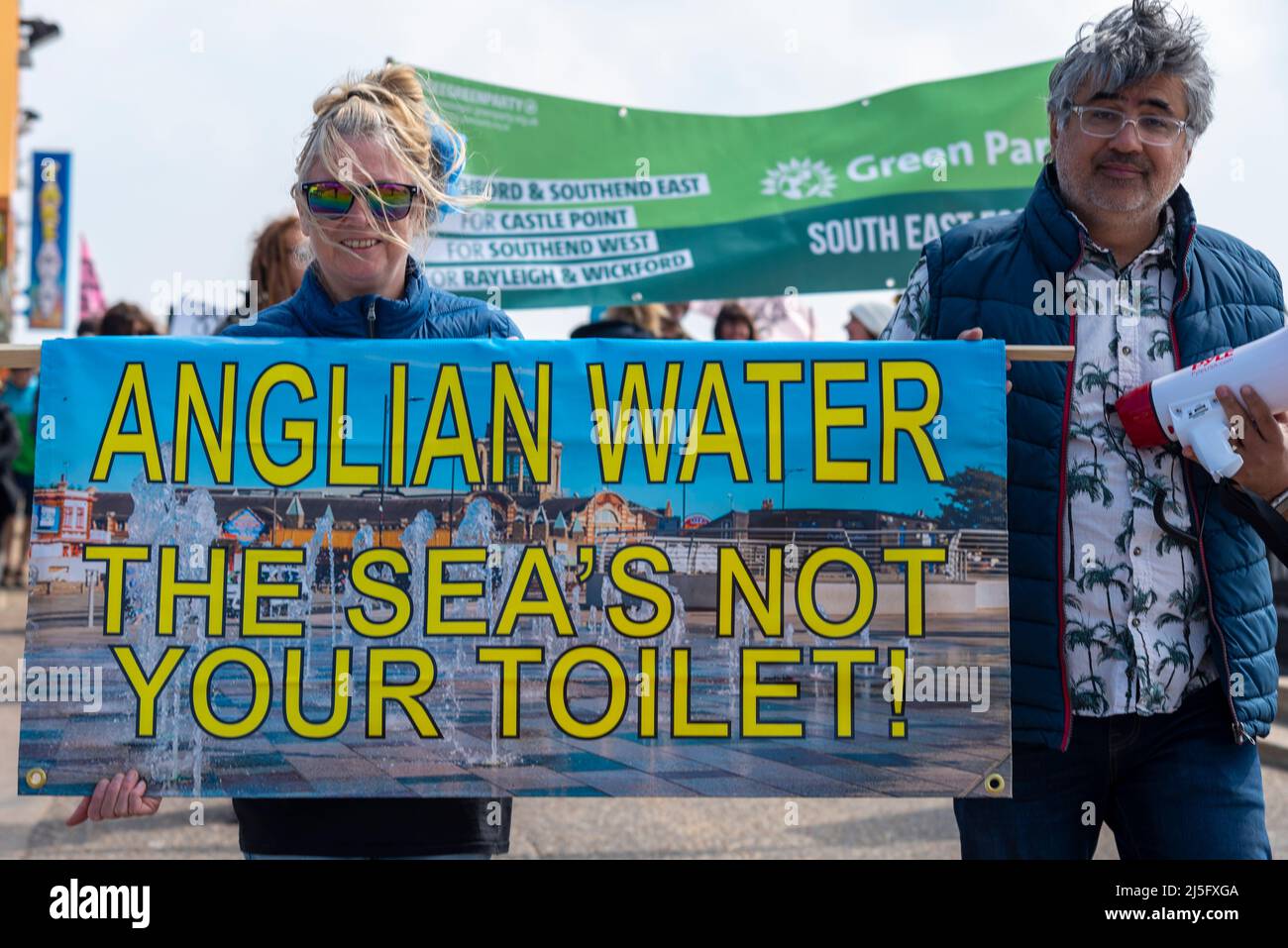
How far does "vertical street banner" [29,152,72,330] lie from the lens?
3019 centimetres

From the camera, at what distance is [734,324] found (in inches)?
314

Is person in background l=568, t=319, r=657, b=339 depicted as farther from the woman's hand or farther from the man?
the woman's hand

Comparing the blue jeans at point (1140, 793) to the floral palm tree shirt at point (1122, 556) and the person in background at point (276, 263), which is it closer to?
the floral palm tree shirt at point (1122, 556)

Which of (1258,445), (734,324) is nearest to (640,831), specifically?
(734,324)

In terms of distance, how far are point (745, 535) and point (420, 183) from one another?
89 centimetres

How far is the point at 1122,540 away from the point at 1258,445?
0.98ft

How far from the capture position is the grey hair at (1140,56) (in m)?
2.95

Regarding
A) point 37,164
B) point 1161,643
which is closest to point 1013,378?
point 1161,643

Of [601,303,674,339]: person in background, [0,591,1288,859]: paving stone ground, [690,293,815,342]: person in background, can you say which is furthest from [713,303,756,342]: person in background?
[0,591,1288,859]: paving stone ground

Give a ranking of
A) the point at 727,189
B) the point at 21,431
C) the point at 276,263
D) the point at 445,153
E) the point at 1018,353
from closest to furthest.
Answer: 1. the point at 1018,353
2. the point at 445,153
3. the point at 276,263
4. the point at 727,189
5. the point at 21,431

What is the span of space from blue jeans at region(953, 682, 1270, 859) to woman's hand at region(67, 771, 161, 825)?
5.08 ft

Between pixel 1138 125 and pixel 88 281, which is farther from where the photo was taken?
pixel 88 281

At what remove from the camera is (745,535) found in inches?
117

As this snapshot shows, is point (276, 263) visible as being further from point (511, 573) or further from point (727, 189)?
point (727, 189)
